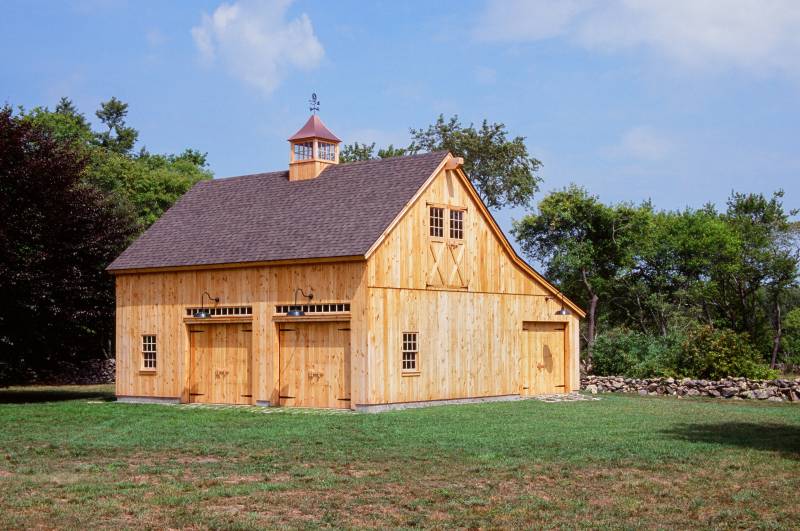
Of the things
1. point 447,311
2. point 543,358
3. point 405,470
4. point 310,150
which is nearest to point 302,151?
point 310,150

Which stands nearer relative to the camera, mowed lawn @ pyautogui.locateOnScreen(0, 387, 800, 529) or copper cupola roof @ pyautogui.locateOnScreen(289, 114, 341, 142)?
mowed lawn @ pyautogui.locateOnScreen(0, 387, 800, 529)

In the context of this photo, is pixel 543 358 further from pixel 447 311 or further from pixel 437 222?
pixel 437 222

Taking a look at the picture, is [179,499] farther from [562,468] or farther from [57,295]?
[57,295]

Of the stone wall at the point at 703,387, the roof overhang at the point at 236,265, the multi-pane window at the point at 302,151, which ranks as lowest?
the stone wall at the point at 703,387

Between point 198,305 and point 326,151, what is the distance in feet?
21.0

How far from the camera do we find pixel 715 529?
11242 millimetres

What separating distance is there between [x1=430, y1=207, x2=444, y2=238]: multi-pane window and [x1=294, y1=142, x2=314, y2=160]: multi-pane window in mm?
5337

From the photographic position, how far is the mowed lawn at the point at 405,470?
12.0m

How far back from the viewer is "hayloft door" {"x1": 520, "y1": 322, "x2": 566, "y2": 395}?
31.8 metres

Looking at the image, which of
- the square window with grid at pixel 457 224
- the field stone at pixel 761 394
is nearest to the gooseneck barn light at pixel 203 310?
the square window with grid at pixel 457 224

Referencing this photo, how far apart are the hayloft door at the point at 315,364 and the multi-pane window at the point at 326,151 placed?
21.7 ft

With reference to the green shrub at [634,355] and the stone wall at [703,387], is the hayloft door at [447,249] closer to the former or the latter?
the stone wall at [703,387]

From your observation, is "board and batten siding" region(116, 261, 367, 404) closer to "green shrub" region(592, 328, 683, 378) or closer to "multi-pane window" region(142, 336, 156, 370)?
"multi-pane window" region(142, 336, 156, 370)

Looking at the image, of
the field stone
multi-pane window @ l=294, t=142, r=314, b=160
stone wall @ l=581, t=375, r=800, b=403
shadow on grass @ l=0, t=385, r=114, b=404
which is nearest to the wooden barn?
multi-pane window @ l=294, t=142, r=314, b=160
